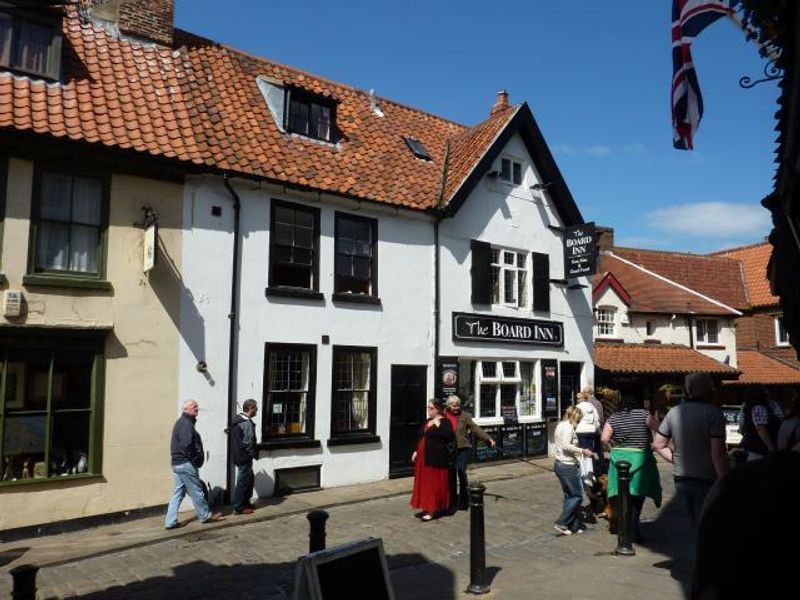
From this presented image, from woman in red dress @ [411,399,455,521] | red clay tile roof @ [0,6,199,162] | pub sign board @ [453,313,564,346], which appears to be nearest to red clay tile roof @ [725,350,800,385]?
pub sign board @ [453,313,564,346]

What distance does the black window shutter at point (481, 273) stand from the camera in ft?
50.1

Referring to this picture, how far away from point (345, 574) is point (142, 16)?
475 inches

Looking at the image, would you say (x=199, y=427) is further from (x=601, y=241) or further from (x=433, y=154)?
(x=601, y=241)

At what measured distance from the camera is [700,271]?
33.2 meters

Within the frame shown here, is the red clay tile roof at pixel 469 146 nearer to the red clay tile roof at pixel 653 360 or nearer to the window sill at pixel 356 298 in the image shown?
the window sill at pixel 356 298

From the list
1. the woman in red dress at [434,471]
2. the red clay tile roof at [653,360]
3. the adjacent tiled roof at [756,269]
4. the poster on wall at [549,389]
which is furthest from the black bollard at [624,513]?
the adjacent tiled roof at [756,269]

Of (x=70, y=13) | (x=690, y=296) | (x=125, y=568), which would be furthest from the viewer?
(x=690, y=296)

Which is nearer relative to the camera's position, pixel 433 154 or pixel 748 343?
pixel 433 154

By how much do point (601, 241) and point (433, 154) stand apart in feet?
54.7

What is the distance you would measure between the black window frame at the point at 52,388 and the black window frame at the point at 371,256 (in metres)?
4.62

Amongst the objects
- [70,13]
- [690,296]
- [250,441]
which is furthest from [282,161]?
[690,296]

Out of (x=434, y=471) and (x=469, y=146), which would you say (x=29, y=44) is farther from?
(x=469, y=146)

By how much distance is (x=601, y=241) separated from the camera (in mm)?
30781

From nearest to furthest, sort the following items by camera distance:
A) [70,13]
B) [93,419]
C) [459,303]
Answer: [93,419], [70,13], [459,303]
